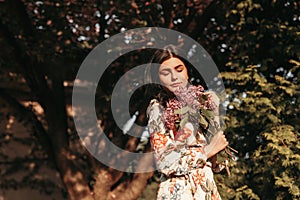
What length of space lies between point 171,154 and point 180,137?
0.14m

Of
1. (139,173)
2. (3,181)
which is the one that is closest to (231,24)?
(139,173)

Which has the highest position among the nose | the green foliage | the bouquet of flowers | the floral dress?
the nose

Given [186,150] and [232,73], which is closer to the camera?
[186,150]

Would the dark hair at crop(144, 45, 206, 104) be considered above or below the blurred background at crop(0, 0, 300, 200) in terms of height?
above

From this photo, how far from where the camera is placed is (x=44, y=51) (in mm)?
6695

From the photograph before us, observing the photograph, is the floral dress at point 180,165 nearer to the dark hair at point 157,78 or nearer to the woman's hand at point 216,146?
the woman's hand at point 216,146

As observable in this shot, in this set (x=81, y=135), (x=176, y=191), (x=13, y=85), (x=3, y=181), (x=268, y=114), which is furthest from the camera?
(x=3, y=181)

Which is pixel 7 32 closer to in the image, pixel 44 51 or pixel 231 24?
pixel 44 51

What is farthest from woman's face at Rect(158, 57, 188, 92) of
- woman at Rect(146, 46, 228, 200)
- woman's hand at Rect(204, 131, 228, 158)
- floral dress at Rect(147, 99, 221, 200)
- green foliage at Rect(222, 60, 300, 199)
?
green foliage at Rect(222, 60, 300, 199)

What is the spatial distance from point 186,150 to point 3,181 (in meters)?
6.96

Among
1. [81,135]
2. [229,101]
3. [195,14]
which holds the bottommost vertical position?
[81,135]

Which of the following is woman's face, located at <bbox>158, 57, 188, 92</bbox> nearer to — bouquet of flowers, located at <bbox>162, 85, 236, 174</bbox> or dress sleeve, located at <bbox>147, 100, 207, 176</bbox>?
bouquet of flowers, located at <bbox>162, 85, 236, 174</bbox>

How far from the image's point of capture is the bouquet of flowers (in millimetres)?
3316

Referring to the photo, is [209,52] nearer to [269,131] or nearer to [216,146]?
[269,131]
